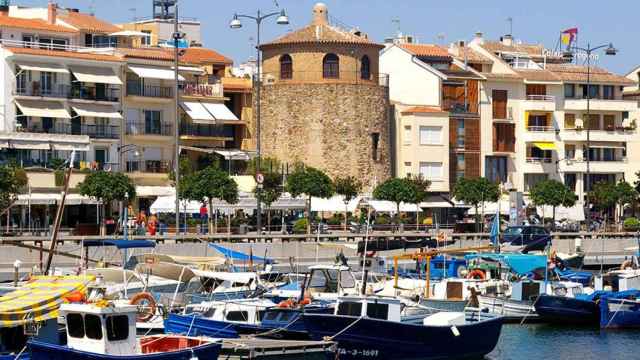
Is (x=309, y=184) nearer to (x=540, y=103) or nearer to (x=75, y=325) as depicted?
(x=540, y=103)

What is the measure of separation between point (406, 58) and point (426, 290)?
47084mm

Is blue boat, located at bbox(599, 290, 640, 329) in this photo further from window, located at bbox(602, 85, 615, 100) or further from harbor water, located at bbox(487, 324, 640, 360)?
window, located at bbox(602, 85, 615, 100)

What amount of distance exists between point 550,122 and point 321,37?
17635 mm

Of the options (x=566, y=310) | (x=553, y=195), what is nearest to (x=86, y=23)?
(x=553, y=195)

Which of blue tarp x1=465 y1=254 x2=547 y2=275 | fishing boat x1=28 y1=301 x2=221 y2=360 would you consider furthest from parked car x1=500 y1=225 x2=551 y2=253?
fishing boat x1=28 y1=301 x2=221 y2=360

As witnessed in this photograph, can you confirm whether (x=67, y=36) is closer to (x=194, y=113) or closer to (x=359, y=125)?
(x=194, y=113)

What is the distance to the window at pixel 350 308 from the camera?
3972 cm

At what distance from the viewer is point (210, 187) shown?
2977 inches

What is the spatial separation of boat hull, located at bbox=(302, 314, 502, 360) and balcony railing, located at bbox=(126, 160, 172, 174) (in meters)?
42.3

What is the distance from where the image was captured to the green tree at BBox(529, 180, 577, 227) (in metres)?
89.9

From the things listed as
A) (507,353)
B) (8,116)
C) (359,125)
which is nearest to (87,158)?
(8,116)

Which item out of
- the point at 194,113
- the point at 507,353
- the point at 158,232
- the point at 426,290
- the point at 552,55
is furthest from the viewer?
the point at 552,55

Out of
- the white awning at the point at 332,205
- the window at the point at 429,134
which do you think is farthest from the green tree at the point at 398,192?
the window at the point at 429,134

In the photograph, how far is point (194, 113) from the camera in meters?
84.6
